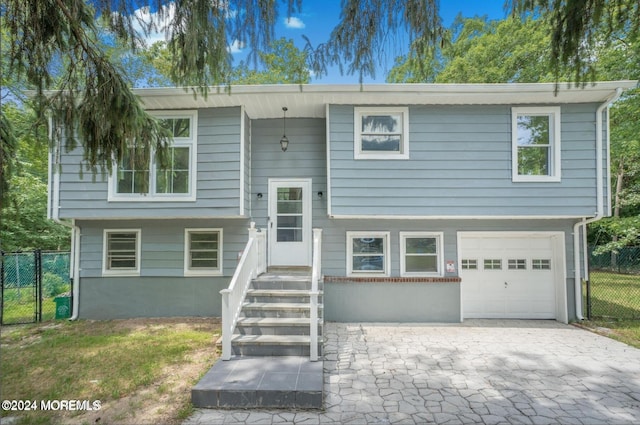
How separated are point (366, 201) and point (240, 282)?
9.30 ft

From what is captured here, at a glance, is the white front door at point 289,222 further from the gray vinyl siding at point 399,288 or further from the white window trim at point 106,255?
the white window trim at point 106,255

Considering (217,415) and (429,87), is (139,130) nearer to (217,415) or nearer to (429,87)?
(217,415)

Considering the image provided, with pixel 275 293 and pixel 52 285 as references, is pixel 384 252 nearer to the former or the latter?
pixel 275 293

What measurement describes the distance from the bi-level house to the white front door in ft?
0.10

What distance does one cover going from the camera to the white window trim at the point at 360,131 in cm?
638

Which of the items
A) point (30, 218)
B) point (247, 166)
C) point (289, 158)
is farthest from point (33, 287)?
point (289, 158)

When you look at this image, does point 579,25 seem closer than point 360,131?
Yes

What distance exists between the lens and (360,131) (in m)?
6.45

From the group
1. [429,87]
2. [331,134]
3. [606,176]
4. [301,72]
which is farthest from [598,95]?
[301,72]

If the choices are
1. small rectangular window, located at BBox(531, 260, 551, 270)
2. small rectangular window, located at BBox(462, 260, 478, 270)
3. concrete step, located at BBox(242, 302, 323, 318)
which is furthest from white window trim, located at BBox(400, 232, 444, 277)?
concrete step, located at BBox(242, 302, 323, 318)

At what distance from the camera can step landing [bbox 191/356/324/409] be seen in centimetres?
343

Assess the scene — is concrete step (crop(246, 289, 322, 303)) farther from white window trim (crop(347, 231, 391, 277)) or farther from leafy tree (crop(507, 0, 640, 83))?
leafy tree (crop(507, 0, 640, 83))

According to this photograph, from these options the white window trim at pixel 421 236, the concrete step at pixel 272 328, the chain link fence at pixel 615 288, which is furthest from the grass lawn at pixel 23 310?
the chain link fence at pixel 615 288

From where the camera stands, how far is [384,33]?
3.26 meters
